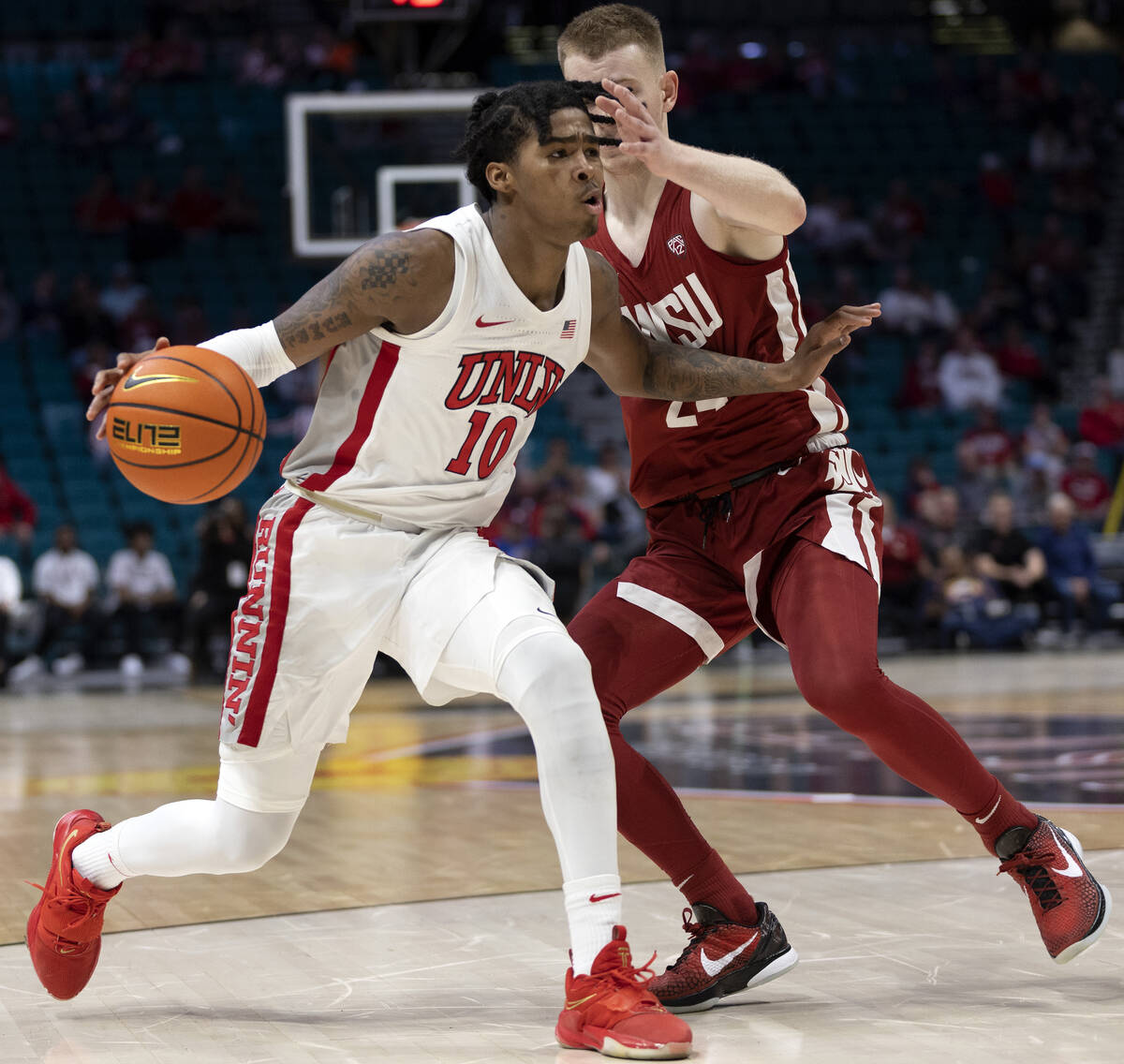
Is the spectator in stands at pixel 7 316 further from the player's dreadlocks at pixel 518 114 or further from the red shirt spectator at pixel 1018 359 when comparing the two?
the player's dreadlocks at pixel 518 114

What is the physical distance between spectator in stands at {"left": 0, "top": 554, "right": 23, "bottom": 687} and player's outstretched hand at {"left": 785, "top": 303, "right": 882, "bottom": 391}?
946 cm

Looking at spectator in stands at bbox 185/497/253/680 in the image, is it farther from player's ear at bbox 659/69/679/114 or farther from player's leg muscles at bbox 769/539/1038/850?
player's leg muscles at bbox 769/539/1038/850

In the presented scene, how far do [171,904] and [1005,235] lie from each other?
1529 cm

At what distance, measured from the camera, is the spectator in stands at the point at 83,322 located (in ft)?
47.7

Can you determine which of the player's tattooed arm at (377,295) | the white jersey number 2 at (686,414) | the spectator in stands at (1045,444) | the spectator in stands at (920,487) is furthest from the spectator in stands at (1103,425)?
the player's tattooed arm at (377,295)

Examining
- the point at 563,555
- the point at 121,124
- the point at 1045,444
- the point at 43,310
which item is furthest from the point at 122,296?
the point at 1045,444

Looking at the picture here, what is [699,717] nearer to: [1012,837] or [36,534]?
[1012,837]

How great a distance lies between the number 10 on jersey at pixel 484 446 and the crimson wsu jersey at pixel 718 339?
1.66 ft

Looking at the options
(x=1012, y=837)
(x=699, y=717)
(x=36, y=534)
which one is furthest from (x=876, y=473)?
(x=1012, y=837)

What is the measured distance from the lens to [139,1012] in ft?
10.8

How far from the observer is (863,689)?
3.23 meters

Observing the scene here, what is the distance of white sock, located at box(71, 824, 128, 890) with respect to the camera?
342 centimetres

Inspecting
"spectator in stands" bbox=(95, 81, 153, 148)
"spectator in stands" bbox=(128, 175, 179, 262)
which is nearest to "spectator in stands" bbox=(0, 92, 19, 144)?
"spectator in stands" bbox=(95, 81, 153, 148)

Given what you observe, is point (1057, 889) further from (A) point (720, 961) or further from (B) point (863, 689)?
(A) point (720, 961)
